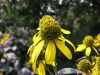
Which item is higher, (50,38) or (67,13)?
(50,38)

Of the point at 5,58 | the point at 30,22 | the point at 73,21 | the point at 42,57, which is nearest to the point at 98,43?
the point at 42,57

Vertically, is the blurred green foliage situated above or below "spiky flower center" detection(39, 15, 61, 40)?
below

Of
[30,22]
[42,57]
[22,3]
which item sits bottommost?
[30,22]

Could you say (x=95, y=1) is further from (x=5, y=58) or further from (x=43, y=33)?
(x=43, y=33)

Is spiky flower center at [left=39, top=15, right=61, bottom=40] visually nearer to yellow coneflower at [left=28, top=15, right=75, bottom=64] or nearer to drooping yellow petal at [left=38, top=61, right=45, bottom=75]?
yellow coneflower at [left=28, top=15, right=75, bottom=64]

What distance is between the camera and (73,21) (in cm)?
708

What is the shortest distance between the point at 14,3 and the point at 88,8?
6.41ft

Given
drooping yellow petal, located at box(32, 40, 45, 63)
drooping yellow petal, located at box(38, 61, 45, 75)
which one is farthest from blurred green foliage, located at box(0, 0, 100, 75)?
drooping yellow petal, located at box(32, 40, 45, 63)

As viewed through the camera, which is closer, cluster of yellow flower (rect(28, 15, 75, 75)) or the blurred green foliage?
cluster of yellow flower (rect(28, 15, 75, 75))

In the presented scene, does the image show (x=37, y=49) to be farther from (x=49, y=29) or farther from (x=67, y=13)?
(x=67, y=13)

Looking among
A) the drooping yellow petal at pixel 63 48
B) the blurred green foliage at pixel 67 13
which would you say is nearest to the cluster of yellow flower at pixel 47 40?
the drooping yellow petal at pixel 63 48

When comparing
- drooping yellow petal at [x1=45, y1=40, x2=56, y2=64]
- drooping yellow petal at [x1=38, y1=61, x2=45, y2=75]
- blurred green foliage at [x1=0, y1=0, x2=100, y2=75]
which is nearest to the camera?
drooping yellow petal at [x1=45, y1=40, x2=56, y2=64]

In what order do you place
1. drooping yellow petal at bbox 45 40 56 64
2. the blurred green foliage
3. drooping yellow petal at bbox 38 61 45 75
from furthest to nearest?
the blurred green foliage < drooping yellow petal at bbox 38 61 45 75 < drooping yellow petal at bbox 45 40 56 64

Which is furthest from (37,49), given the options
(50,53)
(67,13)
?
(67,13)
